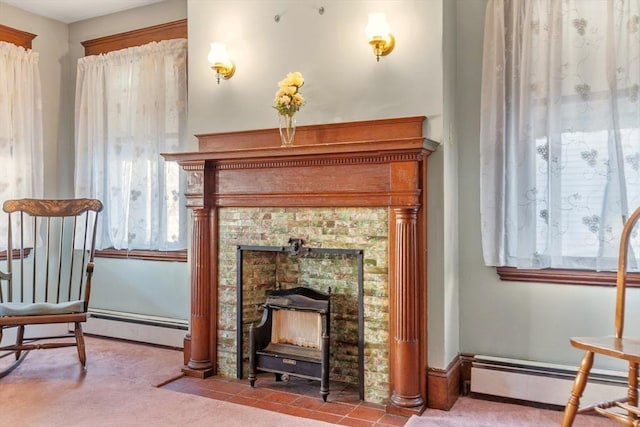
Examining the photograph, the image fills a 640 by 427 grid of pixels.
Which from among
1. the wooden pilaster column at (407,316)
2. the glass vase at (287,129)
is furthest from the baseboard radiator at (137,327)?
the wooden pilaster column at (407,316)

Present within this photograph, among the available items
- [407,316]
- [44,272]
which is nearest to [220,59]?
[407,316]

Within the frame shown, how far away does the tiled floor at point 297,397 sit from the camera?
271 centimetres

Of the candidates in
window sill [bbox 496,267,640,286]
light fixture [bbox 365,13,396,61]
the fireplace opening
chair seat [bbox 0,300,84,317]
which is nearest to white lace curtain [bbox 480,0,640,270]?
window sill [bbox 496,267,640,286]

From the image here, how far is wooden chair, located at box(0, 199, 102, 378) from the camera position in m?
3.37

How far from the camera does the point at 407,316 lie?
2762 millimetres

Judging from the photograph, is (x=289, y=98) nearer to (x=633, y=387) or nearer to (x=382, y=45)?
(x=382, y=45)

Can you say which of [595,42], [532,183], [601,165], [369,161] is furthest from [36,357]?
[595,42]

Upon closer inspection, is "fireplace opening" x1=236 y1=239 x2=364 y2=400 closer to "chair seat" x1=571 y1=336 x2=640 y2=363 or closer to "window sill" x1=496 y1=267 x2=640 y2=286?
"window sill" x1=496 y1=267 x2=640 y2=286

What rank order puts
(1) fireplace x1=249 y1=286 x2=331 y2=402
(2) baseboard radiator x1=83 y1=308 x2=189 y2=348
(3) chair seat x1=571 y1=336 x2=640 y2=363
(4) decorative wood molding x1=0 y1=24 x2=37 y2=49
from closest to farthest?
(3) chair seat x1=571 y1=336 x2=640 y2=363
(1) fireplace x1=249 y1=286 x2=331 y2=402
(2) baseboard radiator x1=83 y1=308 x2=189 y2=348
(4) decorative wood molding x1=0 y1=24 x2=37 y2=49

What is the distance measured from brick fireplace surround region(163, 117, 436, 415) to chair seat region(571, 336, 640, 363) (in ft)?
2.96

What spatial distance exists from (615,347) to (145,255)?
3.49 meters

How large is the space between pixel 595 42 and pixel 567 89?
0.92 feet

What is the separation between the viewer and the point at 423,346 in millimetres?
2826

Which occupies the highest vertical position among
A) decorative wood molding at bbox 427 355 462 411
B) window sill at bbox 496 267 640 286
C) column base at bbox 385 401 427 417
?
window sill at bbox 496 267 640 286
